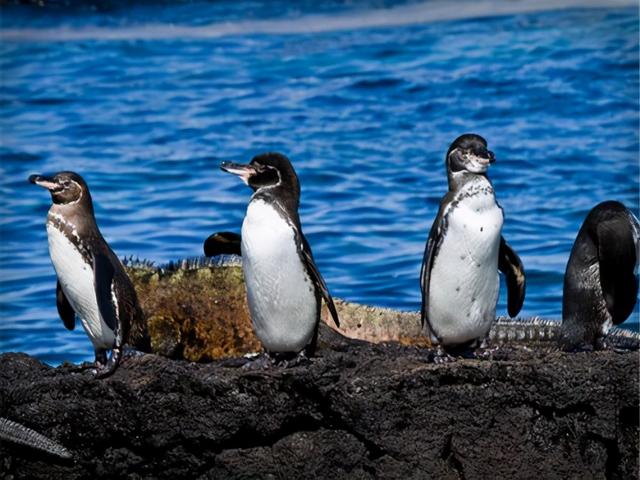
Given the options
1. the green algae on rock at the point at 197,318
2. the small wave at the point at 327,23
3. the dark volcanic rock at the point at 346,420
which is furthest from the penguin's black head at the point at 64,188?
the small wave at the point at 327,23

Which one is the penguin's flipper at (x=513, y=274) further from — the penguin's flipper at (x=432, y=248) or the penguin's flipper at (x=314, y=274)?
the penguin's flipper at (x=314, y=274)

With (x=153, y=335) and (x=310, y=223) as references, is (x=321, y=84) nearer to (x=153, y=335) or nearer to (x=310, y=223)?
(x=310, y=223)

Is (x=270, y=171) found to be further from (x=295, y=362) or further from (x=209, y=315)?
(x=209, y=315)

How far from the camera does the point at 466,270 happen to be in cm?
660

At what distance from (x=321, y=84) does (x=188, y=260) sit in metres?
11.5

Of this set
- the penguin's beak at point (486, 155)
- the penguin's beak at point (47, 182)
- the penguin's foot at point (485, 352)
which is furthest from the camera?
the penguin's beak at point (47, 182)

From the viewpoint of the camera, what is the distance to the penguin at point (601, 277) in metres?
6.80

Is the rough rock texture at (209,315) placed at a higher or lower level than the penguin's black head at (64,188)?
lower

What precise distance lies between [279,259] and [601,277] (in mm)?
1373

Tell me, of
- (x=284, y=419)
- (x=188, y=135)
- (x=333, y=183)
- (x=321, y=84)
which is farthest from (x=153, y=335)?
(x=321, y=84)

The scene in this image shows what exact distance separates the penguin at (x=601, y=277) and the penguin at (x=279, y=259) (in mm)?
1090

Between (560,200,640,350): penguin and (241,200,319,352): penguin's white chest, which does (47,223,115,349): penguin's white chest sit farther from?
(560,200,640,350): penguin

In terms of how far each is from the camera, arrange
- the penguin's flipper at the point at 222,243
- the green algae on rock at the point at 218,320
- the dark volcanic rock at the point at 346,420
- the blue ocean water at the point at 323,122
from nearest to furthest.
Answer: the dark volcanic rock at the point at 346,420 < the penguin's flipper at the point at 222,243 < the green algae on rock at the point at 218,320 < the blue ocean water at the point at 323,122

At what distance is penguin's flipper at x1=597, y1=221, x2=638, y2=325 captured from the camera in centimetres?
679
